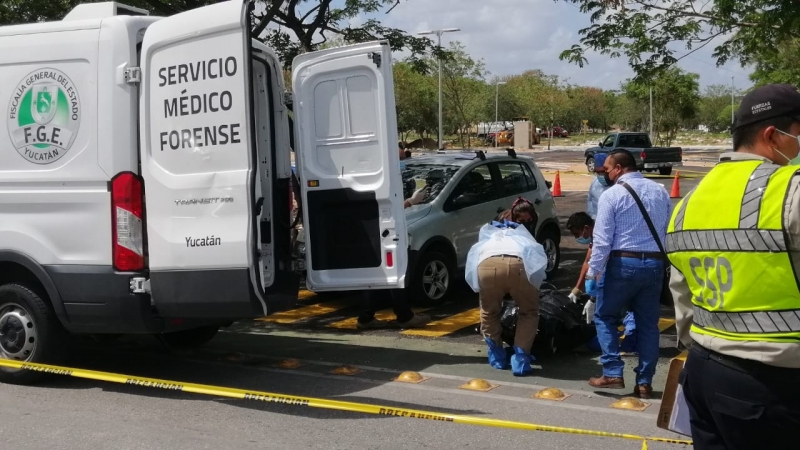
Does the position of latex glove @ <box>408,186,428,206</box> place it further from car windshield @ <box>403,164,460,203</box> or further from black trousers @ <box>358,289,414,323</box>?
black trousers @ <box>358,289,414,323</box>

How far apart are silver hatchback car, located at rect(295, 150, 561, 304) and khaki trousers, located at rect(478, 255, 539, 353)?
253 centimetres

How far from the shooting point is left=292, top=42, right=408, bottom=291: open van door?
22.3 ft

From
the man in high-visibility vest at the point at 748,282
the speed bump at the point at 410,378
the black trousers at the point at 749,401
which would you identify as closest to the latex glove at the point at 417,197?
the speed bump at the point at 410,378

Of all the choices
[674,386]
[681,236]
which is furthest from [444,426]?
[681,236]

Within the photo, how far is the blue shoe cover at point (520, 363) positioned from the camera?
688cm

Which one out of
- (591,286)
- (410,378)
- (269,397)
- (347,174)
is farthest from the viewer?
(347,174)

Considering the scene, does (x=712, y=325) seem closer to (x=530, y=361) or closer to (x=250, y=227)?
(x=250, y=227)

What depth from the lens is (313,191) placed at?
6941 millimetres

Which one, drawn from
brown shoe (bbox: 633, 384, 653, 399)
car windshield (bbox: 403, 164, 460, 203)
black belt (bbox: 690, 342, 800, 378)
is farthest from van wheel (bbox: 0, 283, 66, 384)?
black belt (bbox: 690, 342, 800, 378)

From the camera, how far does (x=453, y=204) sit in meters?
10.1

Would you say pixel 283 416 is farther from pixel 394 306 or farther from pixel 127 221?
pixel 394 306

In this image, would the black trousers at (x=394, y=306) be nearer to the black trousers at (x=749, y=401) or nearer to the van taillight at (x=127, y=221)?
the van taillight at (x=127, y=221)

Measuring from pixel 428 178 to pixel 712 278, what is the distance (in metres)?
7.85

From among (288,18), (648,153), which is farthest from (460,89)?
(288,18)
